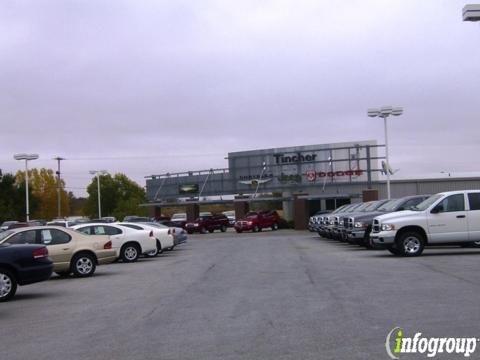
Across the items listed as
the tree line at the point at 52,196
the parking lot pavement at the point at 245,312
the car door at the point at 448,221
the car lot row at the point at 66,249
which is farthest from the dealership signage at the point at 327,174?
the parking lot pavement at the point at 245,312

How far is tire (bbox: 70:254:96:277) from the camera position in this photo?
60.7ft

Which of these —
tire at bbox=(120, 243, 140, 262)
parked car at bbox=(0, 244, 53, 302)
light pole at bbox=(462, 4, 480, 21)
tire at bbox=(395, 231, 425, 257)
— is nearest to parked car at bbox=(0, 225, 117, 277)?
parked car at bbox=(0, 244, 53, 302)

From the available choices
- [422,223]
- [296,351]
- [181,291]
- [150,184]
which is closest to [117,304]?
[181,291]

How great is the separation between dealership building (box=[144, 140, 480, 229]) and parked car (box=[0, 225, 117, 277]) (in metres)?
34.2

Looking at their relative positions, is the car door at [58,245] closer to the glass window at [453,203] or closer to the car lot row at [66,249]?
the car lot row at [66,249]

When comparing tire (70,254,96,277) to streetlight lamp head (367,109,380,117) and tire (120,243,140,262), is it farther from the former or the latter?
streetlight lamp head (367,109,380,117)

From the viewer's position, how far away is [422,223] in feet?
67.2

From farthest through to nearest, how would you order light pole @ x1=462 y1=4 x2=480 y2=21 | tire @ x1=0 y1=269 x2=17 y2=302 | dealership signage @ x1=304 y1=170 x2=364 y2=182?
dealership signage @ x1=304 y1=170 x2=364 y2=182 → light pole @ x1=462 y1=4 x2=480 y2=21 → tire @ x1=0 y1=269 x2=17 y2=302

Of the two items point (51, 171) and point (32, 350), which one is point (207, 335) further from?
point (51, 171)

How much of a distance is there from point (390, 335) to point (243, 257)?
1501 cm

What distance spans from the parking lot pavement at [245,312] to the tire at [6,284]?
0.68 ft

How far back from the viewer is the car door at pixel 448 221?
2045 cm

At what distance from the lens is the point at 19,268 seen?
13867 mm

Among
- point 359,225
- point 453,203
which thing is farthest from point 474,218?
point 359,225
